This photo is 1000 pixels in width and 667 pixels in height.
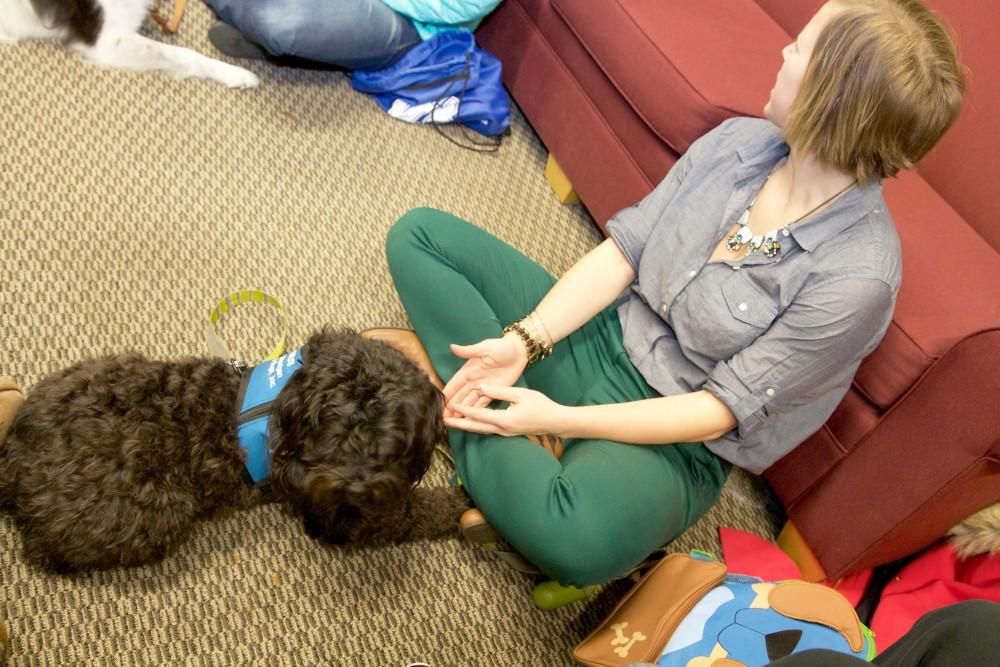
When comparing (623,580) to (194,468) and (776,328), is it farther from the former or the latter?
(194,468)

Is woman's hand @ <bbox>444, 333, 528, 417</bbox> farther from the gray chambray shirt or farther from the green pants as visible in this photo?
the gray chambray shirt

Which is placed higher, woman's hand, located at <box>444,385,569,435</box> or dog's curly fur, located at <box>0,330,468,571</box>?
woman's hand, located at <box>444,385,569,435</box>

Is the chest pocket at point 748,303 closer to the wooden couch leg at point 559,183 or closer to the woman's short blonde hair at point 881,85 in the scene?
the woman's short blonde hair at point 881,85

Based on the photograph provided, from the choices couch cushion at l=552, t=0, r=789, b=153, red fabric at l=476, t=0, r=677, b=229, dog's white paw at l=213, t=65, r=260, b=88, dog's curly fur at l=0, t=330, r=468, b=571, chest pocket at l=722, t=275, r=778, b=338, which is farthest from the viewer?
dog's white paw at l=213, t=65, r=260, b=88

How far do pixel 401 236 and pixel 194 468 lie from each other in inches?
24.5

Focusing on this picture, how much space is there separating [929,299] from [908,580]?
25.8 inches

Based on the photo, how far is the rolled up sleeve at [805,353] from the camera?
1069mm

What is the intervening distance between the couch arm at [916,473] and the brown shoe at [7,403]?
1.52 metres

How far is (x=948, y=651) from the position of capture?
0.68m

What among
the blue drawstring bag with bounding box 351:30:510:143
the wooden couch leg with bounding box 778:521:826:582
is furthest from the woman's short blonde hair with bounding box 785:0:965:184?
the blue drawstring bag with bounding box 351:30:510:143

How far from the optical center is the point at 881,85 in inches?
38.0

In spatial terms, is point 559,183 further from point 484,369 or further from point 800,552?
point 800,552

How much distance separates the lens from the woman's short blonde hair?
0.96 metres

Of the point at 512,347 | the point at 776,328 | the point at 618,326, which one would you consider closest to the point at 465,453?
the point at 512,347
